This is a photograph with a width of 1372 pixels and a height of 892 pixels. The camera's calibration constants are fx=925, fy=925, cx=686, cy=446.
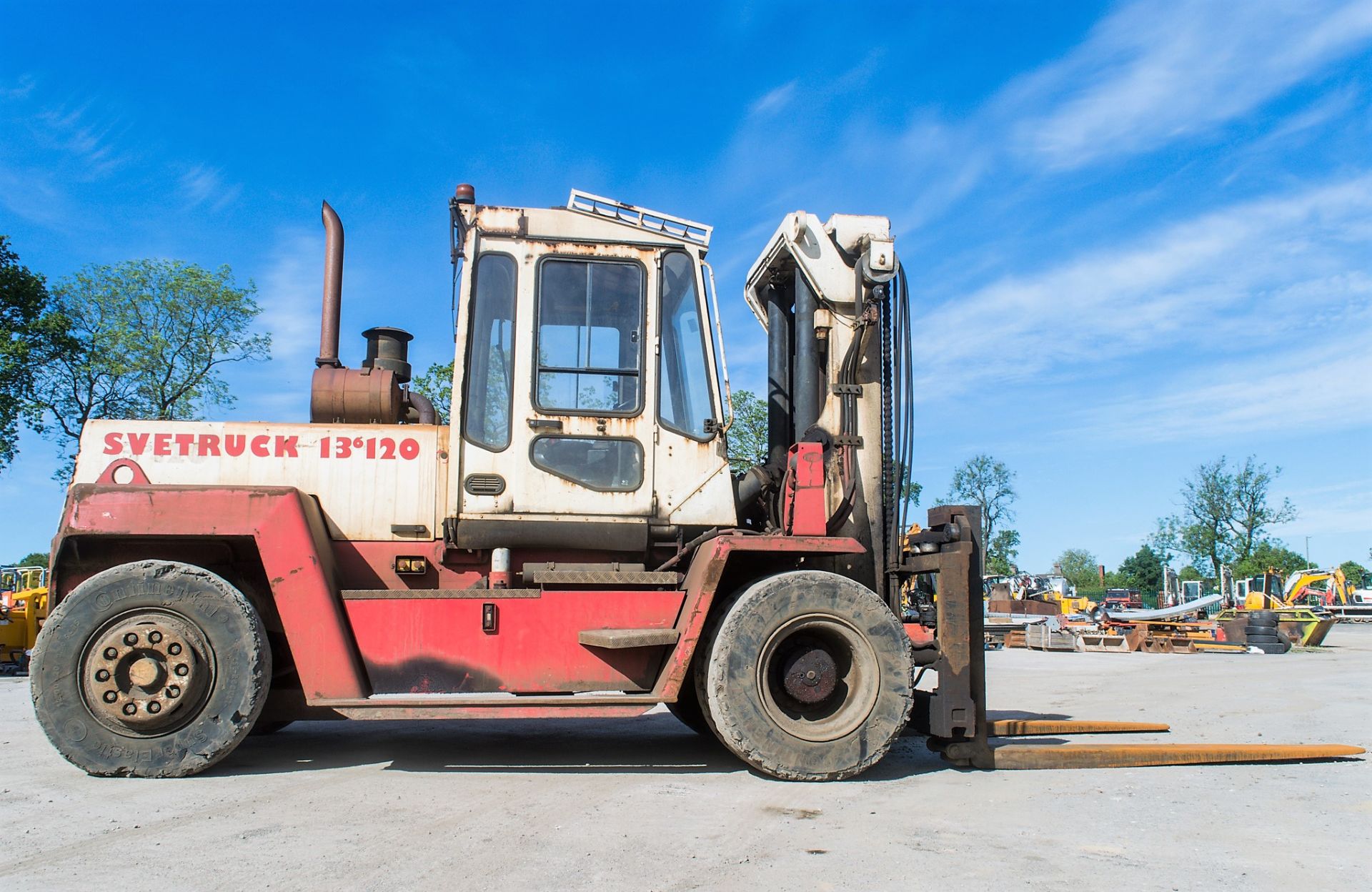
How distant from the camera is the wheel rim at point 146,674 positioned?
17.7 feet

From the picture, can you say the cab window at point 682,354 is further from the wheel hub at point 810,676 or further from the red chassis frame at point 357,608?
the wheel hub at point 810,676

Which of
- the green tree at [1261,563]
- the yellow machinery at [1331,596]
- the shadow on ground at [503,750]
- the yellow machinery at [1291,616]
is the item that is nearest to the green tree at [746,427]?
the shadow on ground at [503,750]

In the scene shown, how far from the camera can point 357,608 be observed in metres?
5.75

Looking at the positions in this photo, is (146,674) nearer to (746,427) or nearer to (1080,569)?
(746,427)

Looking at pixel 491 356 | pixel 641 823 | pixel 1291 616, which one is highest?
pixel 491 356

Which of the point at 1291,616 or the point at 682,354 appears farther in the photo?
the point at 1291,616

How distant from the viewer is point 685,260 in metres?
6.39

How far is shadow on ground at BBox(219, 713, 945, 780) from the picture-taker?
606 centimetres

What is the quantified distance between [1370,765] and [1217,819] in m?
2.58

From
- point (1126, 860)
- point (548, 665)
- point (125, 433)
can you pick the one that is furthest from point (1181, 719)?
point (125, 433)

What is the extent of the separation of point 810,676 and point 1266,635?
2438 cm

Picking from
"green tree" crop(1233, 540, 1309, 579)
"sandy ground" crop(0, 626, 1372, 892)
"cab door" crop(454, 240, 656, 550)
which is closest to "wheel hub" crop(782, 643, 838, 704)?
"sandy ground" crop(0, 626, 1372, 892)

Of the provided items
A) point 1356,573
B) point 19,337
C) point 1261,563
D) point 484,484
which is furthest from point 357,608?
point 1356,573

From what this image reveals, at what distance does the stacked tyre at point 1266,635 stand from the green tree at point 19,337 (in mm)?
33834
